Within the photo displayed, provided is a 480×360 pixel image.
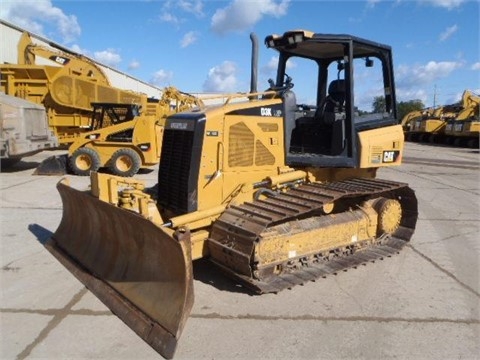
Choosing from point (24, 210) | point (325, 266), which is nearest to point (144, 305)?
point (325, 266)

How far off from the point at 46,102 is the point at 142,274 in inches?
543

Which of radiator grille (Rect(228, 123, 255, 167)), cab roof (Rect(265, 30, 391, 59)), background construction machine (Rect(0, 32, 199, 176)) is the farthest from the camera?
background construction machine (Rect(0, 32, 199, 176))

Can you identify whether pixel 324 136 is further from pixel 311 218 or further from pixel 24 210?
pixel 24 210

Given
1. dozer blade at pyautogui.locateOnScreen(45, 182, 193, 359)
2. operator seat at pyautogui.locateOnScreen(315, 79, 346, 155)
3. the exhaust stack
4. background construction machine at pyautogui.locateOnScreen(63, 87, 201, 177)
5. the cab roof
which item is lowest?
dozer blade at pyautogui.locateOnScreen(45, 182, 193, 359)

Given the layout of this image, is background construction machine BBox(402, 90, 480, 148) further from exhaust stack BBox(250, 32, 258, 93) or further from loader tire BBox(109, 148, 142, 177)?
exhaust stack BBox(250, 32, 258, 93)

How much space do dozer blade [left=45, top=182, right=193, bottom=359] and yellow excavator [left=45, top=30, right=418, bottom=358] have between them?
1 cm

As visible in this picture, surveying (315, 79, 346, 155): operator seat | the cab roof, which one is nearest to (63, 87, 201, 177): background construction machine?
the cab roof

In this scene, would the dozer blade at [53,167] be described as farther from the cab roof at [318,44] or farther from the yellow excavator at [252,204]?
the cab roof at [318,44]

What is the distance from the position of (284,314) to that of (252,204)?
1.30m

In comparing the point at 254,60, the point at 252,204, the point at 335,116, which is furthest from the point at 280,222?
the point at 254,60

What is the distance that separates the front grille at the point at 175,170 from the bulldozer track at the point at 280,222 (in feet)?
1.84

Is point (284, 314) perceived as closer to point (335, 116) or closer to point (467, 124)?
point (335, 116)

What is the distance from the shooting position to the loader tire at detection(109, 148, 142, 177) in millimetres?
12000

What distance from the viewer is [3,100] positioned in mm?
11812
